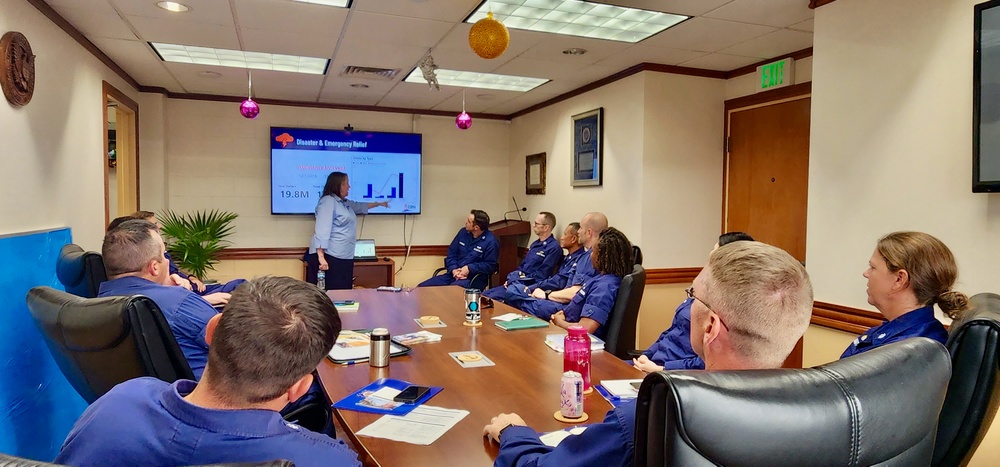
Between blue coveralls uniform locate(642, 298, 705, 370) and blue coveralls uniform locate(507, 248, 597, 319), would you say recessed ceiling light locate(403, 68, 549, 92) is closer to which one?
blue coveralls uniform locate(507, 248, 597, 319)

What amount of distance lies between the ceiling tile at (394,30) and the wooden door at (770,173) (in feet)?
8.21

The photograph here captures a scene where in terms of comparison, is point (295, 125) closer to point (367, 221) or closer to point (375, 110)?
point (375, 110)

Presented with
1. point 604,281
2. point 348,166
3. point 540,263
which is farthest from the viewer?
point 348,166

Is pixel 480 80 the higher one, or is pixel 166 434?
pixel 480 80

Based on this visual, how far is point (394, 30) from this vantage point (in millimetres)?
3797

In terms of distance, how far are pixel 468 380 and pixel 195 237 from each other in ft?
15.8

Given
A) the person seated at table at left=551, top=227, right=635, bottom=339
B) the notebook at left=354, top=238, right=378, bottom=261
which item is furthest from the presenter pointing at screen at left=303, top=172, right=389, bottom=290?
the person seated at table at left=551, top=227, right=635, bottom=339

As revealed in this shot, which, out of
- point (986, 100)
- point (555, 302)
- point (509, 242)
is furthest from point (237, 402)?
point (509, 242)

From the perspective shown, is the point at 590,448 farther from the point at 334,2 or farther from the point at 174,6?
the point at 174,6

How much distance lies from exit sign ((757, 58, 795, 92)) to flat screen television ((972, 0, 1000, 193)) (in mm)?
1738

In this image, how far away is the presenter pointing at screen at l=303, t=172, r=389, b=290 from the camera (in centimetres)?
578

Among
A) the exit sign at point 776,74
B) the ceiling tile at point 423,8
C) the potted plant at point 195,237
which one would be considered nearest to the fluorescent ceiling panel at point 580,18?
the ceiling tile at point 423,8

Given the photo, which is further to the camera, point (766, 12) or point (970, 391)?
point (766, 12)

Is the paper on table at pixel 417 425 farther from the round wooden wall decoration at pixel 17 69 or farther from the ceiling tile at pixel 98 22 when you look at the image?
the ceiling tile at pixel 98 22
